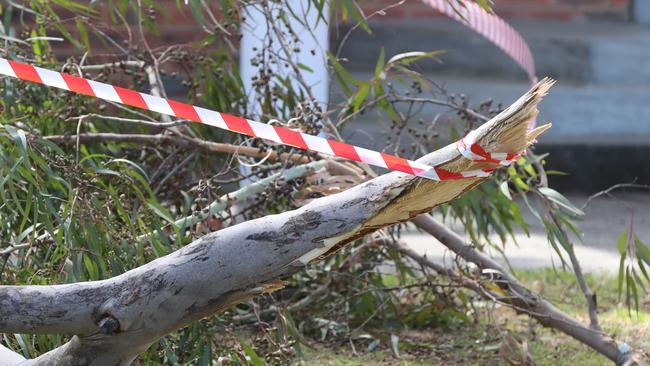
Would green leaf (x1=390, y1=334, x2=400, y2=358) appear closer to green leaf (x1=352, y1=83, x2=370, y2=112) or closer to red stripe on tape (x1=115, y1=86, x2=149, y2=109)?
green leaf (x1=352, y1=83, x2=370, y2=112)

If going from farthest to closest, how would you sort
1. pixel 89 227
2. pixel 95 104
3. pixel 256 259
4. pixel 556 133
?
pixel 556 133, pixel 95 104, pixel 89 227, pixel 256 259

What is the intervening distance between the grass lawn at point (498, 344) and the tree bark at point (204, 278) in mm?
1144

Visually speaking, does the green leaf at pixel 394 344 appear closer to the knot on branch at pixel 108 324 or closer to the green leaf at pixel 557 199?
the green leaf at pixel 557 199

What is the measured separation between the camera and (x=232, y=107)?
12.3ft

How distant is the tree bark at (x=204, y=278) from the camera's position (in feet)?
6.56

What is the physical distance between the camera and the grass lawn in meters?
3.36

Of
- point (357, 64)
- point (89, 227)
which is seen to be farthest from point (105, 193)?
point (357, 64)

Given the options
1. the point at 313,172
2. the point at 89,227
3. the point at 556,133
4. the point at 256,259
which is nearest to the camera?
the point at 256,259

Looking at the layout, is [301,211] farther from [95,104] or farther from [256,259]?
[95,104]

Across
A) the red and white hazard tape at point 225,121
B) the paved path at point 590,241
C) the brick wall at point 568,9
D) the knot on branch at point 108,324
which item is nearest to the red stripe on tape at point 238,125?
the red and white hazard tape at point 225,121

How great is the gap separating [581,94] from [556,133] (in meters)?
0.29

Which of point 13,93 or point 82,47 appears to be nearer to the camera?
point 13,93

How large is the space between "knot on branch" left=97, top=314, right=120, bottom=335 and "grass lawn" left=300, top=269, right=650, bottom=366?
119cm

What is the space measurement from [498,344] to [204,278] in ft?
5.51
